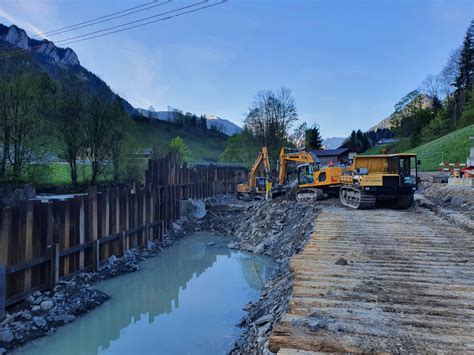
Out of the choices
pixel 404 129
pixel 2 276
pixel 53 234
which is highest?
pixel 404 129

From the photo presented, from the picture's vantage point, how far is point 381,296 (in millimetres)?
4137

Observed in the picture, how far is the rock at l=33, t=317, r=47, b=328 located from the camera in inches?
241

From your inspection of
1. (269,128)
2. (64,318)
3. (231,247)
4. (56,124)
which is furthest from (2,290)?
(269,128)

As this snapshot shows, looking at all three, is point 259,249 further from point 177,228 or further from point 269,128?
point 269,128

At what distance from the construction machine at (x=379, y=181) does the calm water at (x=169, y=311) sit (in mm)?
4274

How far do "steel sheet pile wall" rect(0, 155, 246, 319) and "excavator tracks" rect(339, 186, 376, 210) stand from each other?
7.28 m

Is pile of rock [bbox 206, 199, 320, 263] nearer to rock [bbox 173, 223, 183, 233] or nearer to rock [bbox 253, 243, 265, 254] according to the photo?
rock [bbox 253, 243, 265, 254]

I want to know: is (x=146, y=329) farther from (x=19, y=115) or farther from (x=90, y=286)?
Result: (x=19, y=115)

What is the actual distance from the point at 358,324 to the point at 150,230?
34.4 feet

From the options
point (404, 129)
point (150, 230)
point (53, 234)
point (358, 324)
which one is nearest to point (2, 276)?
point (53, 234)

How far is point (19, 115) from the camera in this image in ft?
55.5

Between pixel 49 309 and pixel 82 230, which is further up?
pixel 82 230

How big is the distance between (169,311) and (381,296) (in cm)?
505

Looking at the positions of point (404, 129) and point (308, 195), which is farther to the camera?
point (404, 129)
